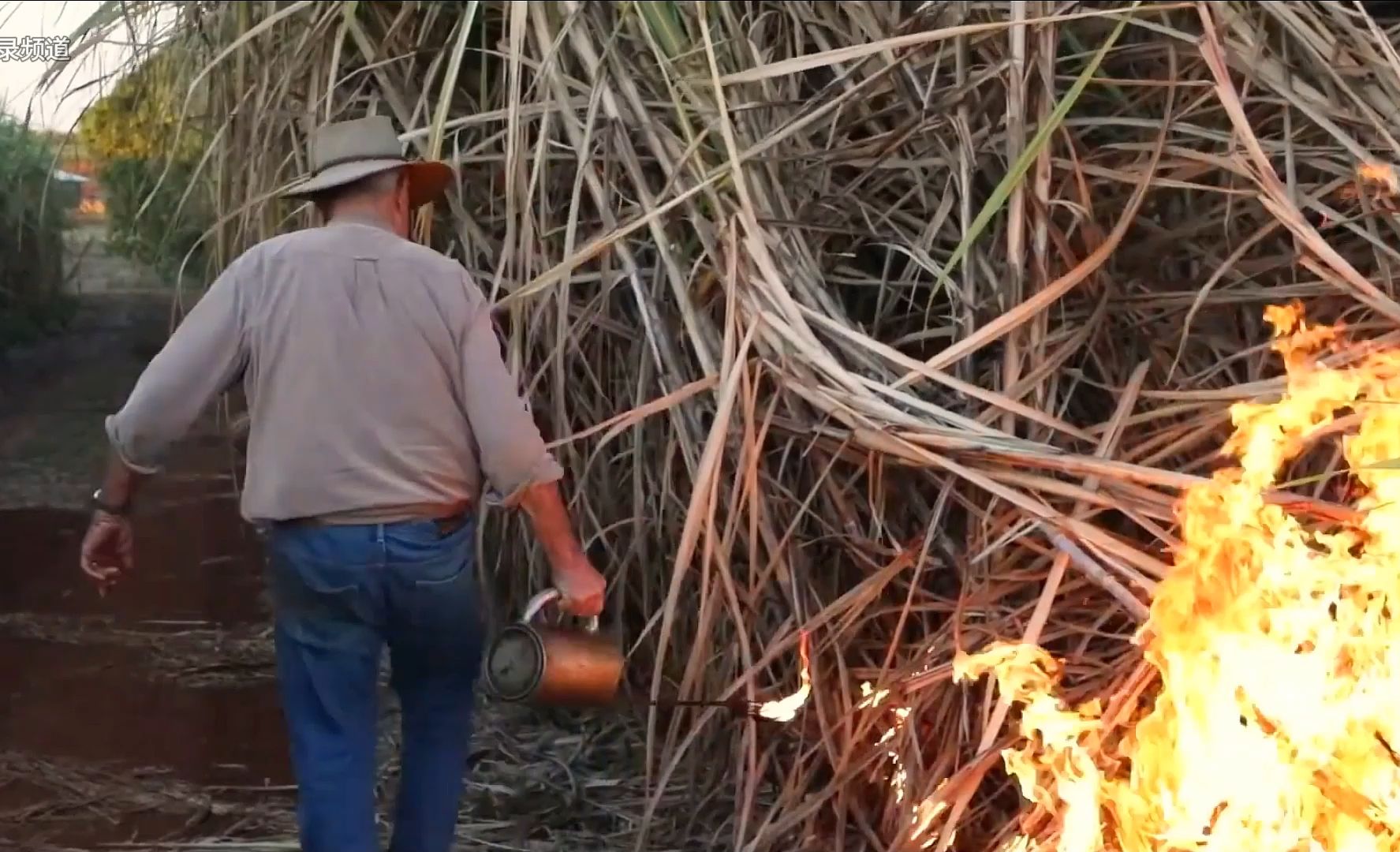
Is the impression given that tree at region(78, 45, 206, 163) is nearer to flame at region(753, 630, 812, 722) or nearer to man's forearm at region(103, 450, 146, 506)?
man's forearm at region(103, 450, 146, 506)

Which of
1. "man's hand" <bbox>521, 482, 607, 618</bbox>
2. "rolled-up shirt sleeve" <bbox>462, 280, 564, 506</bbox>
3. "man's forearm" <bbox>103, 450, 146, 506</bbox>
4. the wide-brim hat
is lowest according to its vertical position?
"man's hand" <bbox>521, 482, 607, 618</bbox>

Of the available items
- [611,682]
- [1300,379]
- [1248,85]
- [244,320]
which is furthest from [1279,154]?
[244,320]

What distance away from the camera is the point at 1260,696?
204cm

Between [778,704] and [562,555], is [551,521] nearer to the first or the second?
[562,555]

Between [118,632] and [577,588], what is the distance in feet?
4.26

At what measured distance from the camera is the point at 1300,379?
2.27m

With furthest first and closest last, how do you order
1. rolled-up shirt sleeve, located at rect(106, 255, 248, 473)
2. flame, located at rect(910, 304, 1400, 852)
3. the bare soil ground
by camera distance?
the bare soil ground, rolled-up shirt sleeve, located at rect(106, 255, 248, 473), flame, located at rect(910, 304, 1400, 852)

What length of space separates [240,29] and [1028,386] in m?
1.90

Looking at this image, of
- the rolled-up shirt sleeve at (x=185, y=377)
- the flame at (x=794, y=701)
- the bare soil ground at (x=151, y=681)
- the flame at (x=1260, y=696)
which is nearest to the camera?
the flame at (x=1260, y=696)

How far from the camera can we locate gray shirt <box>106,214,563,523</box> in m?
2.17

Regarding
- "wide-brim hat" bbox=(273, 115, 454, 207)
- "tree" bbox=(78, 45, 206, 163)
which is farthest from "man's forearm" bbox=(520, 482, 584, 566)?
"tree" bbox=(78, 45, 206, 163)

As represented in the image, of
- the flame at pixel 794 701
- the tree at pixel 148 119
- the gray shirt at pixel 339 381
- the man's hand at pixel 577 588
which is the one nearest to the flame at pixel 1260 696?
the flame at pixel 794 701

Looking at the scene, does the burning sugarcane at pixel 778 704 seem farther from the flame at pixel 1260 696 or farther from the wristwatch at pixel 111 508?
the wristwatch at pixel 111 508

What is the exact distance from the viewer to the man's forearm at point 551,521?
227 centimetres
